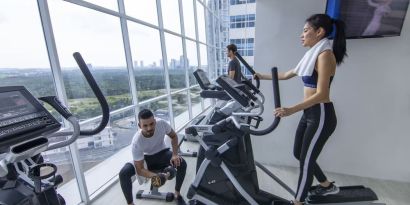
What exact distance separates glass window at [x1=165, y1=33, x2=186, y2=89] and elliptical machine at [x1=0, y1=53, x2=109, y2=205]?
317cm

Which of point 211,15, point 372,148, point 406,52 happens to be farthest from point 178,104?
point 211,15

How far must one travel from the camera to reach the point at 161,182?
188cm

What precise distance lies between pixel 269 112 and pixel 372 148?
1.24m

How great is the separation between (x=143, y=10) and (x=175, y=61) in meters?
Answer: 1.42

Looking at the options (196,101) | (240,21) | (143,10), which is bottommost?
(196,101)

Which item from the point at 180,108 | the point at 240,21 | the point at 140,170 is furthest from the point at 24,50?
the point at 240,21

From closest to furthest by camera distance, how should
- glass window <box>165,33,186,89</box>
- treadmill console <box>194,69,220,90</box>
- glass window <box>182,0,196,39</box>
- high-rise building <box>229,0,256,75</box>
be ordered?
treadmill console <box>194,69,220,90</box> < glass window <box>165,33,186,89</box> < glass window <box>182,0,196,39</box> < high-rise building <box>229,0,256,75</box>

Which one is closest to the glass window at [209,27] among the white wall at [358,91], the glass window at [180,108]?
the glass window at [180,108]

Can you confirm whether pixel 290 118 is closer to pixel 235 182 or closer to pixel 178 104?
pixel 235 182

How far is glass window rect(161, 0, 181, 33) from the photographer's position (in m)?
3.89

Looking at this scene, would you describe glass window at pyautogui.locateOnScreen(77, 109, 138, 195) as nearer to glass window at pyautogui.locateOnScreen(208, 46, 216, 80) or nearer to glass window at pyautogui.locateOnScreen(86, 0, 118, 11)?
glass window at pyautogui.locateOnScreen(86, 0, 118, 11)

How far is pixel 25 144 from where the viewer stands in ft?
2.69

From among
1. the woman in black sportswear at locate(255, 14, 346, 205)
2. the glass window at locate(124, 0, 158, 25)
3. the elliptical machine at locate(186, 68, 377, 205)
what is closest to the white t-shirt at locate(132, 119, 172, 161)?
the elliptical machine at locate(186, 68, 377, 205)

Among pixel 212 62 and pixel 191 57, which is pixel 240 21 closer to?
pixel 212 62
